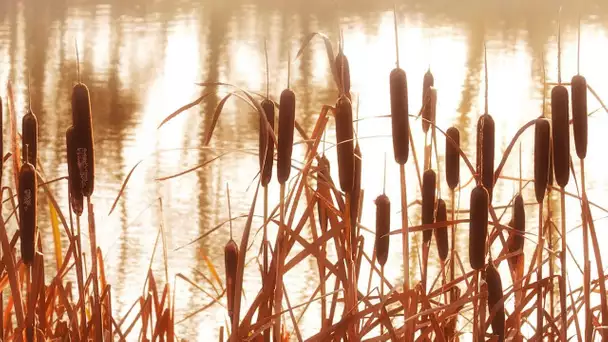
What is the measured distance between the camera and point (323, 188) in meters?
1.37

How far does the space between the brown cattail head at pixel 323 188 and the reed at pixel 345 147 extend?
129 mm

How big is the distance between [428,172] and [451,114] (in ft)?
14.9

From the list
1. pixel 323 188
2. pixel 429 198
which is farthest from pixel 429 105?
pixel 323 188

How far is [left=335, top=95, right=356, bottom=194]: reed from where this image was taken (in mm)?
1164

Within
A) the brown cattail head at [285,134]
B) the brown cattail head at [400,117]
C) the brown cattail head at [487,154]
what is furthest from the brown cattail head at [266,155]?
the brown cattail head at [487,154]

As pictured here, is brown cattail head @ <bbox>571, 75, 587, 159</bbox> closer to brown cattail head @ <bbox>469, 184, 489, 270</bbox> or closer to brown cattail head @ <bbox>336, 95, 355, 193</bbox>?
brown cattail head @ <bbox>469, 184, 489, 270</bbox>

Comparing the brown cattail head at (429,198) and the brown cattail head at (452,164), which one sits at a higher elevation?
the brown cattail head at (452,164)

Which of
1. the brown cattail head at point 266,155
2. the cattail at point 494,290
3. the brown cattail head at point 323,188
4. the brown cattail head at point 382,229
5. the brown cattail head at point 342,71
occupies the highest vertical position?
the brown cattail head at point 342,71

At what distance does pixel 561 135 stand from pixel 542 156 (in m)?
0.03

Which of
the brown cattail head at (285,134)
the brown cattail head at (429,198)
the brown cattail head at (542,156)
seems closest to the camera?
the brown cattail head at (285,134)

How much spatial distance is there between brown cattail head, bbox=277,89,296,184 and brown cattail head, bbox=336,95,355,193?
5cm

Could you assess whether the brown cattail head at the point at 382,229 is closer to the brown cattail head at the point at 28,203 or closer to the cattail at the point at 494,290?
the cattail at the point at 494,290

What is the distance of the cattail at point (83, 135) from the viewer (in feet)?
3.96

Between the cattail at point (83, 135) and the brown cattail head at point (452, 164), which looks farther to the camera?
the brown cattail head at point (452, 164)
